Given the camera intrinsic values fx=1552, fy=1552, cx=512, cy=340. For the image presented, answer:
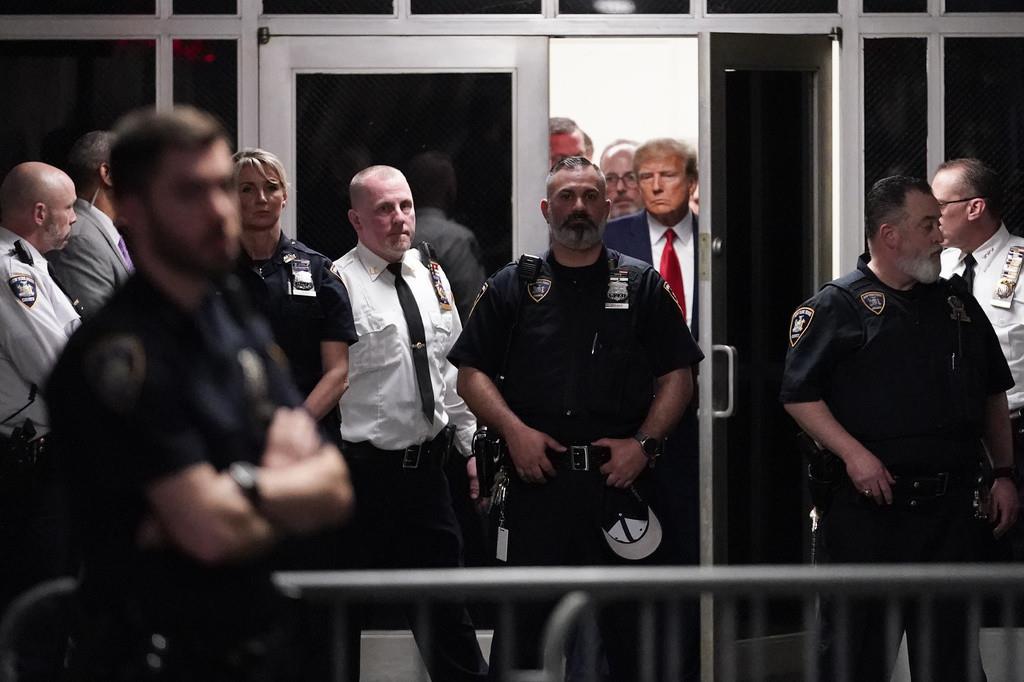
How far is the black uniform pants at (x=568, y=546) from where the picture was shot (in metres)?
5.47

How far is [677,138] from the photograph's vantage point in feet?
21.9

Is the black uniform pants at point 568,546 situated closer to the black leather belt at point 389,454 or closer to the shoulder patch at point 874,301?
the black leather belt at point 389,454

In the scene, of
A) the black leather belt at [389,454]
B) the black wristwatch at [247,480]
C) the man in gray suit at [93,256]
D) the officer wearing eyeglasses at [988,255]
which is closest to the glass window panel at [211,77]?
the man in gray suit at [93,256]

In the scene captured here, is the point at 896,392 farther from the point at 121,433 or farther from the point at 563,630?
the point at 121,433

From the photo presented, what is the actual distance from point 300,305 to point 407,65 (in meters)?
1.55

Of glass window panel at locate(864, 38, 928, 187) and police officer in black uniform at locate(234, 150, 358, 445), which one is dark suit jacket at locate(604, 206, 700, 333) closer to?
glass window panel at locate(864, 38, 928, 187)

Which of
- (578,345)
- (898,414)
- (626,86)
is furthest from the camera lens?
(626,86)

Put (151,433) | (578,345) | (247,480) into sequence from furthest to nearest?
(578,345)
(247,480)
(151,433)

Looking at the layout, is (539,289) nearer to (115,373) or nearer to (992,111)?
(992,111)

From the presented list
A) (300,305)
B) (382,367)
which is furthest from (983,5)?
(300,305)

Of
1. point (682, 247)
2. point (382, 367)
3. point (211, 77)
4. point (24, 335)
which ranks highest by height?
point (211, 77)

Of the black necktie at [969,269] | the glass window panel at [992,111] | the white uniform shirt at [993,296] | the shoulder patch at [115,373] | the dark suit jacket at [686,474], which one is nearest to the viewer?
the shoulder patch at [115,373]

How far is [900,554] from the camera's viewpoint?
17.8 ft

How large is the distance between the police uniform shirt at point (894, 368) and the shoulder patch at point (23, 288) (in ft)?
8.88
